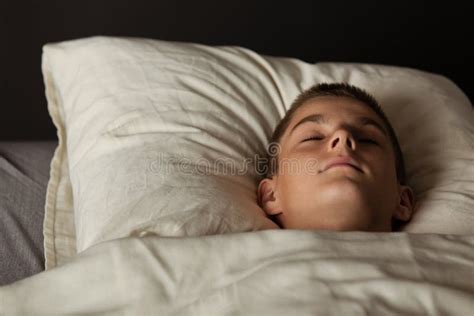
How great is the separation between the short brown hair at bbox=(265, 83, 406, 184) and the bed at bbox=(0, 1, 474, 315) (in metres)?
0.03

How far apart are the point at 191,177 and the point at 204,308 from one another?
30cm

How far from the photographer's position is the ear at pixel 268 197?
1.10 metres

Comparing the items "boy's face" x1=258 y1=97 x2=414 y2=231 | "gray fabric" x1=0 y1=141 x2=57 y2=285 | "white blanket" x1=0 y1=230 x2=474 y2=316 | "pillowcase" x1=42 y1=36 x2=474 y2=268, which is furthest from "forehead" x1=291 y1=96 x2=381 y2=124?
"gray fabric" x1=0 y1=141 x2=57 y2=285

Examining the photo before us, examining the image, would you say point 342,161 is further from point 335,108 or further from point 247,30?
point 247,30

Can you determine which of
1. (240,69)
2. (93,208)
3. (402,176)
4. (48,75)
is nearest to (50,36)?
(48,75)

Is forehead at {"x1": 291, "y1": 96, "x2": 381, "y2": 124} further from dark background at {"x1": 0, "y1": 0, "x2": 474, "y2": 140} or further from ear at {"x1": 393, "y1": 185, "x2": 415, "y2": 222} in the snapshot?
dark background at {"x1": 0, "y1": 0, "x2": 474, "y2": 140}

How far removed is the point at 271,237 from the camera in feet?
2.85

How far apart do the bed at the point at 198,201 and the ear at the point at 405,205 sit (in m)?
0.02

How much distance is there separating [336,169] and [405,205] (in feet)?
0.56

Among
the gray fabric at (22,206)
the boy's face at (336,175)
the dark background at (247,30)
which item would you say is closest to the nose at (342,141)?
the boy's face at (336,175)

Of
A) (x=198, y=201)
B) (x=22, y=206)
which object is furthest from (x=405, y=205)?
(x=22, y=206)

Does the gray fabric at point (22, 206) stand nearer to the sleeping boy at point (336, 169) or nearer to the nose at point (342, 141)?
the sleeping boy at point (336, 169)

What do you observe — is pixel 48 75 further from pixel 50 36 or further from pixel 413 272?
pixel 413 272

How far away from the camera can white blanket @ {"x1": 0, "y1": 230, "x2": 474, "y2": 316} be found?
0.78 meters
